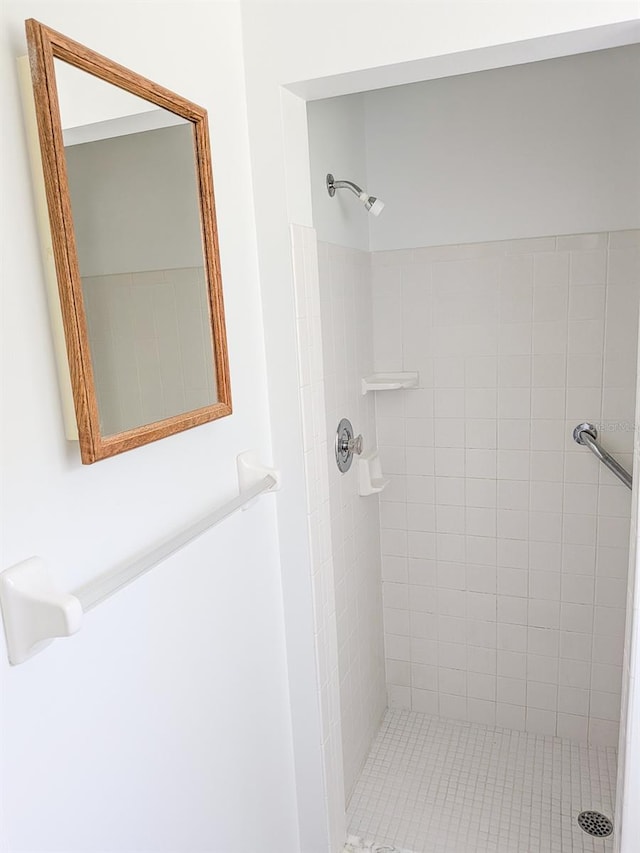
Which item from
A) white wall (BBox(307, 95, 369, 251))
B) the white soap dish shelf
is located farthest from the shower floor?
white wall (BBox(307, 95, 369, 251))

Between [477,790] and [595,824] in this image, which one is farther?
[477,790]

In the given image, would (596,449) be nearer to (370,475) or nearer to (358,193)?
(370,475)

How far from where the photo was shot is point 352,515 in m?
2.00

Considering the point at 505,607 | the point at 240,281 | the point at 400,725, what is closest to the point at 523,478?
the point at 505,607

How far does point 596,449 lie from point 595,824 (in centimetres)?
109

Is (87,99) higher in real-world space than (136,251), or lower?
higher

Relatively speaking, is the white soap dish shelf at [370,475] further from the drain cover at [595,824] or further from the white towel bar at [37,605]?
the white towel bar at [37,605]

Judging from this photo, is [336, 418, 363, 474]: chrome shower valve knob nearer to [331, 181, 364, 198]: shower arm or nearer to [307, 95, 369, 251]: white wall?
[307, 95, 369, 251]: white wall

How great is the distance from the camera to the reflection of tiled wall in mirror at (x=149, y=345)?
879 millimetres

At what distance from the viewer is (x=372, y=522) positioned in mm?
2230

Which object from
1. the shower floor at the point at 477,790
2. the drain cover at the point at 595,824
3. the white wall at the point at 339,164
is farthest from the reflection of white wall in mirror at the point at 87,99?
the drain cover at the point at 595,824

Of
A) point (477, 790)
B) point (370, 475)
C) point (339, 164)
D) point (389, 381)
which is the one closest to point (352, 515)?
point (370, 475)

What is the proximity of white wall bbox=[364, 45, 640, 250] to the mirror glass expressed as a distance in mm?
1162

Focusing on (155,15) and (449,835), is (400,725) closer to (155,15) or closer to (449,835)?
(449,835)
